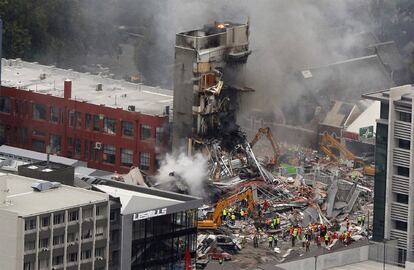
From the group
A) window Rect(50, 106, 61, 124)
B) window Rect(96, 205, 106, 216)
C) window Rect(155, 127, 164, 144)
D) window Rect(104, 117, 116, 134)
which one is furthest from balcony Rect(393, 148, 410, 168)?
window Rect(50, 106, 61, 124)

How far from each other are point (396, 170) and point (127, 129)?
28133mm

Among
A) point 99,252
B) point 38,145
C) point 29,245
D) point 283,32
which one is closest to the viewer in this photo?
point 29,245

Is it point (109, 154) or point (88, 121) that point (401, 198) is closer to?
point (109, 154)

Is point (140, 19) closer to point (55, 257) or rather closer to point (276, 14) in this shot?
point (276, 14)

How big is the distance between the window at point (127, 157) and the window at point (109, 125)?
1209mm

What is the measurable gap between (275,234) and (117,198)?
59.7 feet

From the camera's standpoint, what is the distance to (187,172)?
120 m

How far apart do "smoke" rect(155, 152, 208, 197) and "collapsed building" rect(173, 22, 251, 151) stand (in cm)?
145

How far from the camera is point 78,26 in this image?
168 metres

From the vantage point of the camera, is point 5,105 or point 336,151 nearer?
point 5,105

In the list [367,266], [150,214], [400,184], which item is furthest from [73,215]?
[400,184]

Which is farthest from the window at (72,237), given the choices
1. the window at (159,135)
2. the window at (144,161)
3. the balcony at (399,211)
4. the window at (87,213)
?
the window at (159,135)

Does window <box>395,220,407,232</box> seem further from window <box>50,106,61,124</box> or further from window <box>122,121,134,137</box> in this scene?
window <box>50,106,61,124</box>

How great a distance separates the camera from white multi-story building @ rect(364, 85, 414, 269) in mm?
101000
